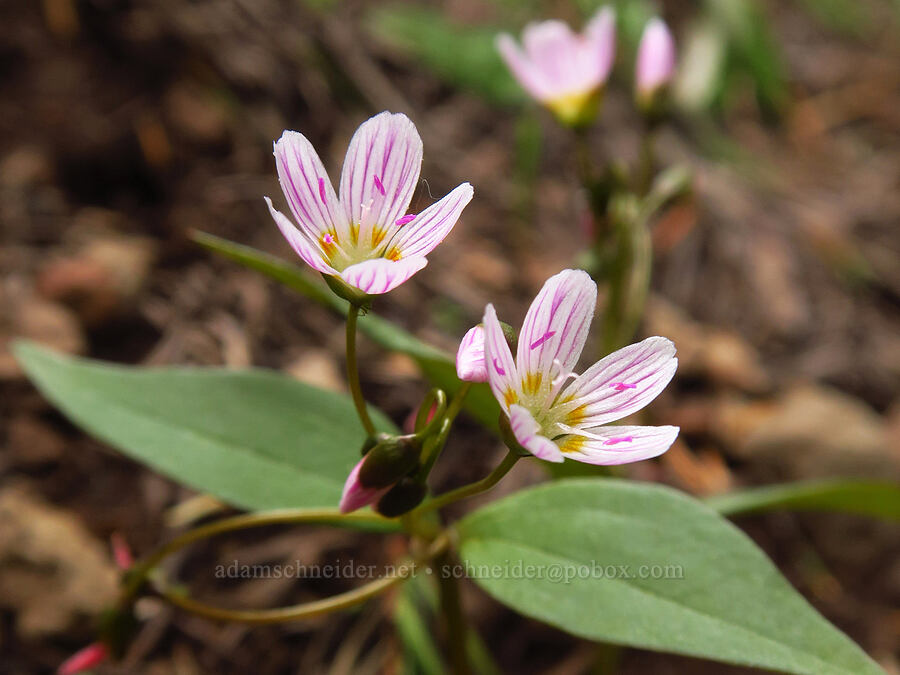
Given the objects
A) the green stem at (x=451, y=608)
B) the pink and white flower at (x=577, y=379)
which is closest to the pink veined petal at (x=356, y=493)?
the pink and white flower at (x=577, y=379)

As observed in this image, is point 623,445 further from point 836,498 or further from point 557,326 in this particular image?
point 836,498

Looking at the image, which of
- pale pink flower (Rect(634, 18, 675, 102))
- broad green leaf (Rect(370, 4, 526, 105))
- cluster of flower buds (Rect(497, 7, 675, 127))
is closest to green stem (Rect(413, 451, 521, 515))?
cluster of flower buds (Rect(497, 7, 675, 127))

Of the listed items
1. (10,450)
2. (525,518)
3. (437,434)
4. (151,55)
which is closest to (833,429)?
(525,518)

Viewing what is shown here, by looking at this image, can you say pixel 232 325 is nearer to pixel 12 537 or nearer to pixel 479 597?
pixel 12 537

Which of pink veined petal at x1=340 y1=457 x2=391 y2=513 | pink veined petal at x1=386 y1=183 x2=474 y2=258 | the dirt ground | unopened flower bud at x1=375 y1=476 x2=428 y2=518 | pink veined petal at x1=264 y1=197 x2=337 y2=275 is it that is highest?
pink veined petal at x1=264 y1=197 x2=337 y2=275

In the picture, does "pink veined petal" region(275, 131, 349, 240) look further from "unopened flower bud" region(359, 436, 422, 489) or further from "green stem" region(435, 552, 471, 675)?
"green stem" region(435, 552, 471, 675)
